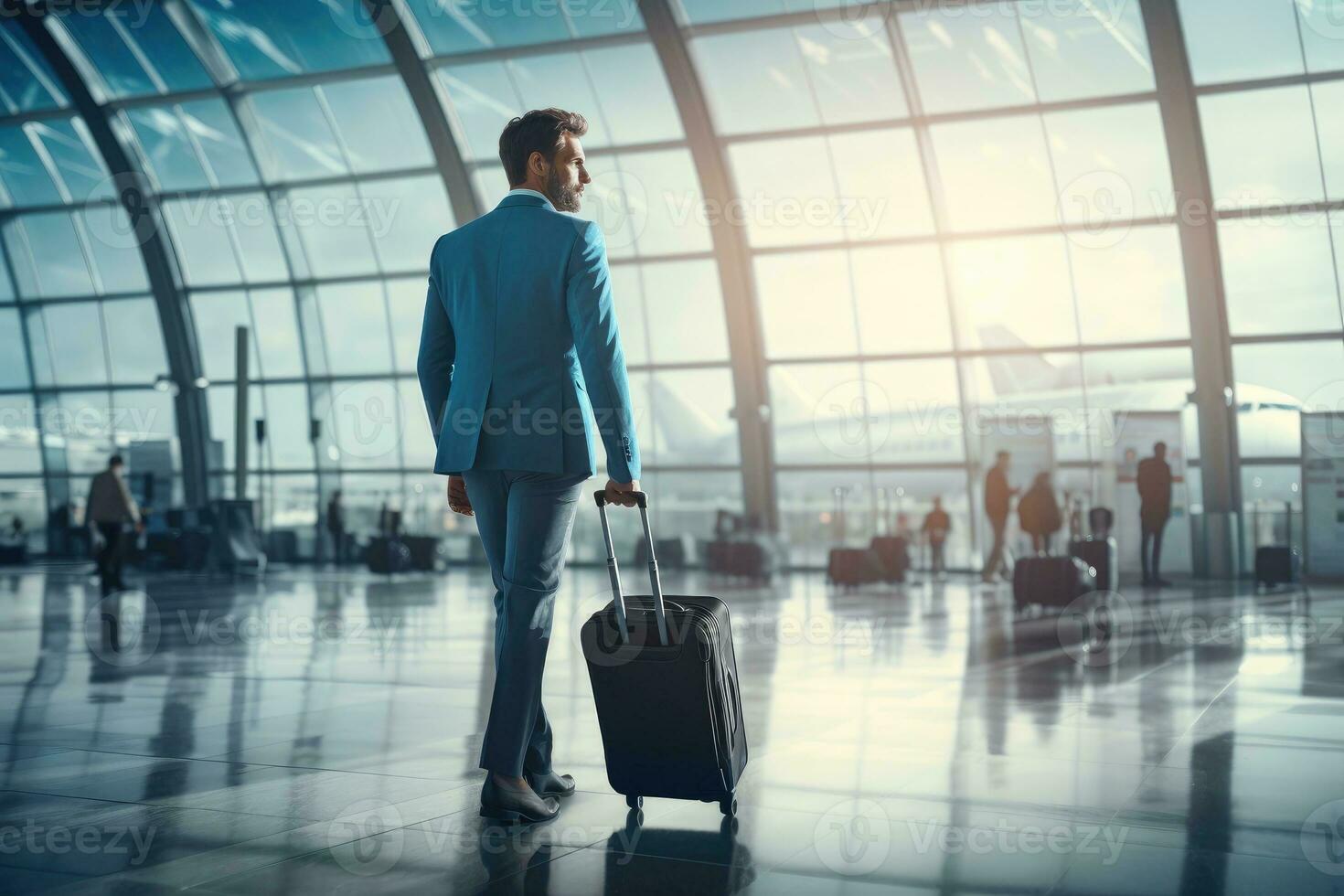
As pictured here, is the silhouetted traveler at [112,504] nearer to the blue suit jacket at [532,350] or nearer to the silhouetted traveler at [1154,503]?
the blue suit jacket at [532,350]

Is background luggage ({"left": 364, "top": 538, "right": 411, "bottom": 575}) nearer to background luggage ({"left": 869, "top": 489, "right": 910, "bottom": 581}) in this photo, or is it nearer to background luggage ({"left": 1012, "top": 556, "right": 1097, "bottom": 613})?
background luggage ({"left": 869, "top": 489, "right": 910, "bottom": 581})

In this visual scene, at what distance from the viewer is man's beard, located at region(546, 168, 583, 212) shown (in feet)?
10.8

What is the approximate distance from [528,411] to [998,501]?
502 inches

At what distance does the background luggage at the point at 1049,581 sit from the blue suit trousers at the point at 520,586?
319 inches

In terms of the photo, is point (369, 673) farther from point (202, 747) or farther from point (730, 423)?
point (730, 423)

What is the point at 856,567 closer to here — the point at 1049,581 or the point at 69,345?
the point at 1049,581

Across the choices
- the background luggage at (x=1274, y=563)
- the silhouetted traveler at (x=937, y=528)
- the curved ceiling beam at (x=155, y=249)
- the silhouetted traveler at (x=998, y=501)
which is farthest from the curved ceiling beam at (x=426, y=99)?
the background luggage at (x=1274, y=563)

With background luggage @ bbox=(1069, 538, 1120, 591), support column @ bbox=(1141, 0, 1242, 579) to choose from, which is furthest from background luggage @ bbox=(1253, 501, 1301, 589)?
background luggage @ bbox=(1069, 538, 1120, 591)

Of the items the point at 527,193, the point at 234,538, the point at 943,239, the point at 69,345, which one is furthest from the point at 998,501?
the point at 69,345

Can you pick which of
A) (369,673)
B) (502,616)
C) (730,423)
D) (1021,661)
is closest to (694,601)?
(502,616)

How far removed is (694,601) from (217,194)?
20264 millimetres

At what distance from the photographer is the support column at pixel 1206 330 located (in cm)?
1505

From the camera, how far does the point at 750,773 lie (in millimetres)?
3551

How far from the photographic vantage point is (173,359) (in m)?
22.3
